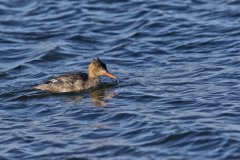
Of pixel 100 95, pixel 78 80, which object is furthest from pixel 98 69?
pixel 100 95

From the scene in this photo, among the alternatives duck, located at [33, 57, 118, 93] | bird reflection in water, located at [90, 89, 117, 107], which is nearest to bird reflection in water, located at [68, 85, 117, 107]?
bird reflection in water, located at [90, 89, 117, 107]

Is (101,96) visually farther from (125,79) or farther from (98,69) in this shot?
(125,79)

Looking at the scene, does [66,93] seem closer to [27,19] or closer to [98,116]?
[98,116]

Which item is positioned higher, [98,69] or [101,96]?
[98,69]

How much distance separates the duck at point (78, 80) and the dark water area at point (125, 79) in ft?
0.65

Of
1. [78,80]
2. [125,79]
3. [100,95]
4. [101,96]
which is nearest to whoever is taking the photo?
[101,96]

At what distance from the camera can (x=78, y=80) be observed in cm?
1611

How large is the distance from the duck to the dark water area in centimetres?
20

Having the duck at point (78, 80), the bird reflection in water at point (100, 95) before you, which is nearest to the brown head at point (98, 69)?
the duck at point (78, 80)

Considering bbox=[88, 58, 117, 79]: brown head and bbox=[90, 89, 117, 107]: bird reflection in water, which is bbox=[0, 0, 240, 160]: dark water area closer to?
bbox=[90, 89, 117, 107]: bird reflection in water

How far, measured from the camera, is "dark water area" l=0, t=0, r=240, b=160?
1231cm

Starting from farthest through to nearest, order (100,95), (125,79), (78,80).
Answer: (125,79), (78,80), (100,95)

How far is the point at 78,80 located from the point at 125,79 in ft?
3.81

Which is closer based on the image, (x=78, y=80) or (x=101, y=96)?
(x=101, y=96)
